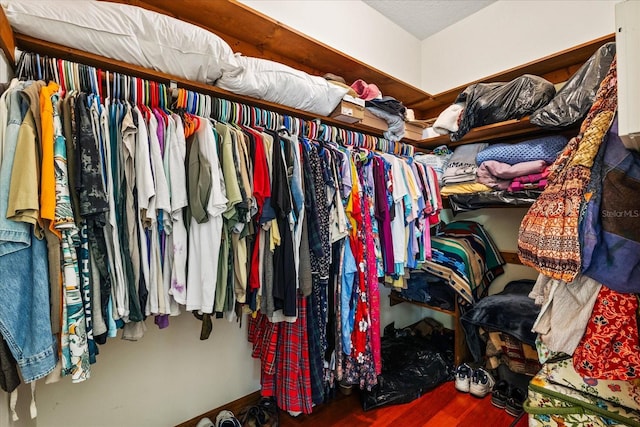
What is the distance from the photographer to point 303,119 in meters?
1.62

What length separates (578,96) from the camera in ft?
4.85

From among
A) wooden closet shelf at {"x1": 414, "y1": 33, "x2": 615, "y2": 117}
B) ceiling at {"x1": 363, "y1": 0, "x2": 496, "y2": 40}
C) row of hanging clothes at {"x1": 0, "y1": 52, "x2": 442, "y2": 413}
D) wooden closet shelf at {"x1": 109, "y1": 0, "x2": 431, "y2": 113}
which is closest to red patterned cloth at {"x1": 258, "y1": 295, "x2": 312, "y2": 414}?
row of hanging clothes at {"x1": 0, "y1": 52, "x2": 442, "y2": 413}

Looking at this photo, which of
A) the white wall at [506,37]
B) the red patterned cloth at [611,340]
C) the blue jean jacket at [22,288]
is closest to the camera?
Result: the blue jean jacket at [22,288]

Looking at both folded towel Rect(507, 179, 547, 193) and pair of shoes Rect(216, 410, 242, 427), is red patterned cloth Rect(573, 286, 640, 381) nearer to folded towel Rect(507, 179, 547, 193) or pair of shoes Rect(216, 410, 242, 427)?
folded towel Rect(507, 179, 547, 193)

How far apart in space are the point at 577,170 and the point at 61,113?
1.66 metres

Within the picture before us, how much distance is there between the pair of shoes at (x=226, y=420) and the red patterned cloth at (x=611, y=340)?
1503 mm

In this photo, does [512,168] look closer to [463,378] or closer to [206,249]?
[463,378]

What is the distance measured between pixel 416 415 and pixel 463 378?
Answer: 17.0 inches

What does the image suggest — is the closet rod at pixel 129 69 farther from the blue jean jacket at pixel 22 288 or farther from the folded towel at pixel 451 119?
the folded towel at pixel 451 119

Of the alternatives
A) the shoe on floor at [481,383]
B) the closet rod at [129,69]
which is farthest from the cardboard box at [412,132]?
the shoe on floor at [481,383]

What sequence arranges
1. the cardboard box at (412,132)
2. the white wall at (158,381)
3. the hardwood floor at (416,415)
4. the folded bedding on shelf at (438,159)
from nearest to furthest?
the white wall at (158,381) < the hardwood floor at (416,415) < the cardboard box at (412,132) < the folded bedding on shelf at (438,159)

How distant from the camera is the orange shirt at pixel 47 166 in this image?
758 millimetres

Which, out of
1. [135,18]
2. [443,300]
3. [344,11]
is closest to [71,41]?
[135,18]

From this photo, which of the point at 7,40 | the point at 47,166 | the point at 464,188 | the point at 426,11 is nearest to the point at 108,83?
the point at 7,40
